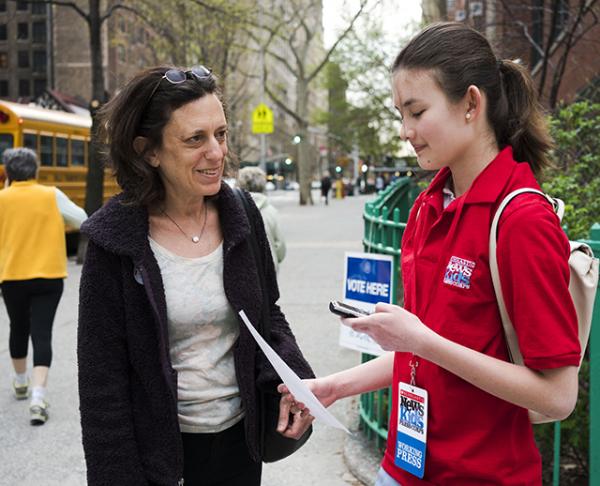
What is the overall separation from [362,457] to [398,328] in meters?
3.58

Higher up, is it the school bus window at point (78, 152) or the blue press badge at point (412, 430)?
the school bus window at point (78, 152)

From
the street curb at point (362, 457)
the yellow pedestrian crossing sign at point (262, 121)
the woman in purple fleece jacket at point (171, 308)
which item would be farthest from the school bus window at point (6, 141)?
the woman in purple fleece jacket at point (171, 308)

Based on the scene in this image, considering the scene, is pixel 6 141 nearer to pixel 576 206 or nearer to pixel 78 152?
pixel 78 152

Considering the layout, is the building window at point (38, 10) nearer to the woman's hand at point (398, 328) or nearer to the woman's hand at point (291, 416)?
the woman's hand at point (291, 416)

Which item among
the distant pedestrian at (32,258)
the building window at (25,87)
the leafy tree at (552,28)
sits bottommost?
the distant pedestrian at (32,258)

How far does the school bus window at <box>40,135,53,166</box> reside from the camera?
16828mm

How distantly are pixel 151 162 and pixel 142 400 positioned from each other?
0.75 metres

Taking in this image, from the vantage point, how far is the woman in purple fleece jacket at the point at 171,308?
222 cm

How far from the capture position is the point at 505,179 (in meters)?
1.77

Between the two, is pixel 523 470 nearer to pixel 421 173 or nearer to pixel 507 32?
pixel 421 173

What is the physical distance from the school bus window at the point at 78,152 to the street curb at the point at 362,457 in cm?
1444

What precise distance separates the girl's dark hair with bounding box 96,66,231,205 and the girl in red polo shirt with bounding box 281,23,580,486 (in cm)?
77

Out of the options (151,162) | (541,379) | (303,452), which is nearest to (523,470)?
(541,379)

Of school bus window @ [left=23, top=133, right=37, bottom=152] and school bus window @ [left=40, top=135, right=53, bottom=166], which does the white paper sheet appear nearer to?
school bus window @ [left=23, top=133, right=37, bottom=152]
